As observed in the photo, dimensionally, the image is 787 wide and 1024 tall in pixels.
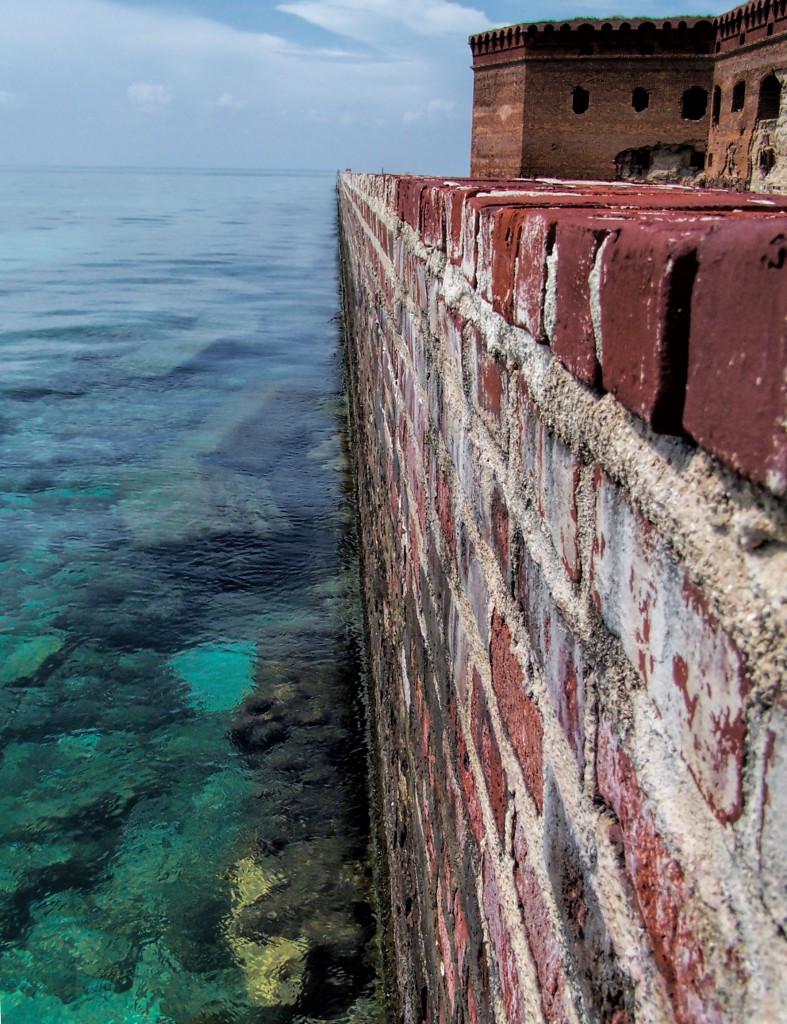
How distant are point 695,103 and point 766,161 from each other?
543 cm

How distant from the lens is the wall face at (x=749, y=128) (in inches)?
805

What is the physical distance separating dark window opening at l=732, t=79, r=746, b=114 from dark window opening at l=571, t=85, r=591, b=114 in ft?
14.4

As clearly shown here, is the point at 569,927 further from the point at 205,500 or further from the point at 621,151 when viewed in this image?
the point at 621,151

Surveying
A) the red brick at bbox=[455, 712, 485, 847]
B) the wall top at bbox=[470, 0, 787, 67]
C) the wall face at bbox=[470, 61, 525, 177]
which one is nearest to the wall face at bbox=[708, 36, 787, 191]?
the wall top at bbox=[470, 0, 787, 67]

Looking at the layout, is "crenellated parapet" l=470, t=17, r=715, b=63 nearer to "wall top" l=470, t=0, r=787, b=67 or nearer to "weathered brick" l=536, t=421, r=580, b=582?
"wall top" l=470, t=0, r=787, b=67

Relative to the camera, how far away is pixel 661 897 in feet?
2.48

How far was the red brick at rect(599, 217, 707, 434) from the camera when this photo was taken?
68 centimetres

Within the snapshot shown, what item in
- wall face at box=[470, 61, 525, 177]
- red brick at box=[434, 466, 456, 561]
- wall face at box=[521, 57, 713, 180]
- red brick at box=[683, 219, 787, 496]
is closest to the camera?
red brick at box=[683, 219, 787, 496]

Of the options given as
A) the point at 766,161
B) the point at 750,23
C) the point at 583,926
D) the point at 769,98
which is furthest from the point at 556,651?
the point at 750,23

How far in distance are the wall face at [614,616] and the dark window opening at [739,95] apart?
2458cm

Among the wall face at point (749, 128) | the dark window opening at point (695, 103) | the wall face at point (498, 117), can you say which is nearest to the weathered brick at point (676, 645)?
the wall face at point (749, 128)

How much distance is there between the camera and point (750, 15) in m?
22.0

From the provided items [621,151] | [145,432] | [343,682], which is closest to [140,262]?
[621,151]

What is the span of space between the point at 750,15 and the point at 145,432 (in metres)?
19.0
